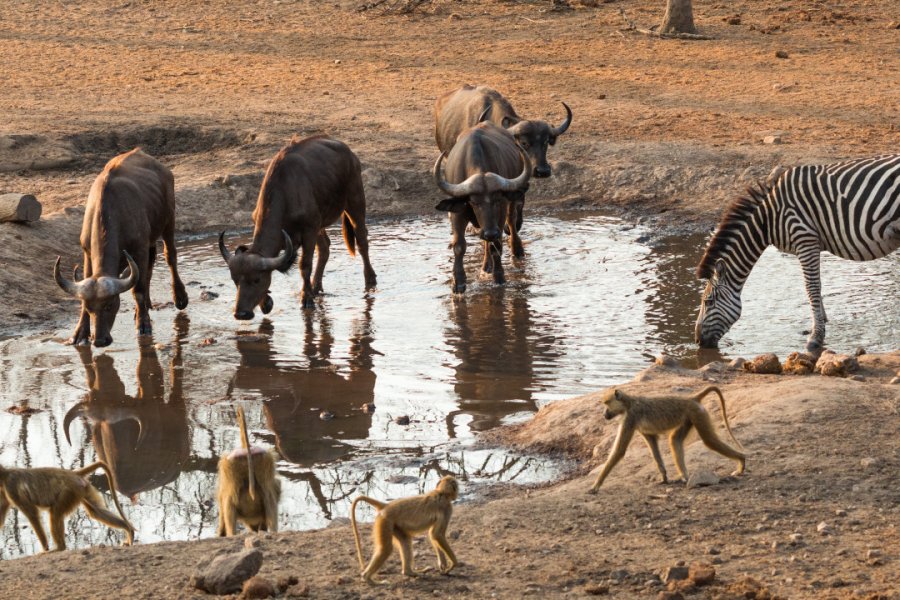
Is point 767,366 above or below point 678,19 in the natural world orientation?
below

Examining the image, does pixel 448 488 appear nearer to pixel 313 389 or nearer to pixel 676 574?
pixel 676 574

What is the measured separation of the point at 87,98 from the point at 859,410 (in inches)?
639

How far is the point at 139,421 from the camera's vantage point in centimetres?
1021

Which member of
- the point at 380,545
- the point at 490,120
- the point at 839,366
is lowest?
the point at 839,366

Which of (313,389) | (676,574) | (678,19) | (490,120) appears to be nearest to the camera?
(676,574)

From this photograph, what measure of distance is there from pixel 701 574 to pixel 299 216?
8.00 m

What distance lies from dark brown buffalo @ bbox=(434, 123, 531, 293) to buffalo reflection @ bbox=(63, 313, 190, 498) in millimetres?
3266

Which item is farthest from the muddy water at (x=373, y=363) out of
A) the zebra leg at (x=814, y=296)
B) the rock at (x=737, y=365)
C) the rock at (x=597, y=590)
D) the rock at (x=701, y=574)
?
the rock at (x=701, y=574)

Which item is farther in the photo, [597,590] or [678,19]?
[678,19]

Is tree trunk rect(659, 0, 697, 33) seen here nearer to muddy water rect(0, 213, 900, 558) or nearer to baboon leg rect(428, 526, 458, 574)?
muddy water rect(0, 213, 900, 558)

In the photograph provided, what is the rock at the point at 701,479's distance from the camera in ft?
23.9

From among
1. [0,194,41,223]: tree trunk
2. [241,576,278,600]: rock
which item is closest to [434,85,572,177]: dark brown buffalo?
[0,194,41,223]: tree trunk

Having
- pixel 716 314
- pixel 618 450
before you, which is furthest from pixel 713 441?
pixel 716 314

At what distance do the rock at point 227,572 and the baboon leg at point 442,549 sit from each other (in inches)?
31.9
